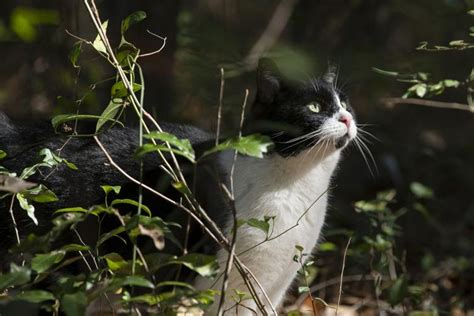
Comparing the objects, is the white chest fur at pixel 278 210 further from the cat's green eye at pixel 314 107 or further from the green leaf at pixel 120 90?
the green leaf at pixel 120 90

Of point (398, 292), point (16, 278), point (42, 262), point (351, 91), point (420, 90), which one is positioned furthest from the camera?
point (351, 91)

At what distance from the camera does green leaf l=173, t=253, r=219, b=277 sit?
2262mm

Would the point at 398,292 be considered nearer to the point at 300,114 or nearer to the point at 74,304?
the point at 300,114

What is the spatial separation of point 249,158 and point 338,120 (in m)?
0.43

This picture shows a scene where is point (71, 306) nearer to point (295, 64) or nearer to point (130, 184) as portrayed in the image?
point (295, 64)

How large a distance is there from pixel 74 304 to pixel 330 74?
1.92 m

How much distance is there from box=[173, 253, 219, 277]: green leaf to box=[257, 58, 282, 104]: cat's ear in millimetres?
1396

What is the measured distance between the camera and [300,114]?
3561mm

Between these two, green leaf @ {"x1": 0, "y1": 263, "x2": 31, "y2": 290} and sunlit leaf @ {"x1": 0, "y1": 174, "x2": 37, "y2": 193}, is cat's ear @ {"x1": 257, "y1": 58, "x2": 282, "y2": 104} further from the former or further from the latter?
green leaf @ {"x1": 0, "y1": 263, "x2": 31, "y2": 290}

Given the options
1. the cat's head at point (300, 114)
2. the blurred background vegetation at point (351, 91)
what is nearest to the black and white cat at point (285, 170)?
the cat's head at point (300, 114)

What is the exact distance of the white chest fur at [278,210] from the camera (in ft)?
11.4

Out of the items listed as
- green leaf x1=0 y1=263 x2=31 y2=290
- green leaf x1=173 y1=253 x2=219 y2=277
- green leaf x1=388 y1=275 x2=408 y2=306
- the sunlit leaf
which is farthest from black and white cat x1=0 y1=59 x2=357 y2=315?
green leaf x1=0 y1=263 x2=31 y2=290

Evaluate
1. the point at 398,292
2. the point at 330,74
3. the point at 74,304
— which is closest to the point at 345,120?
the point at 330,74

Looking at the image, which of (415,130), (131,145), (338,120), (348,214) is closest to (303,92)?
(338,120)
